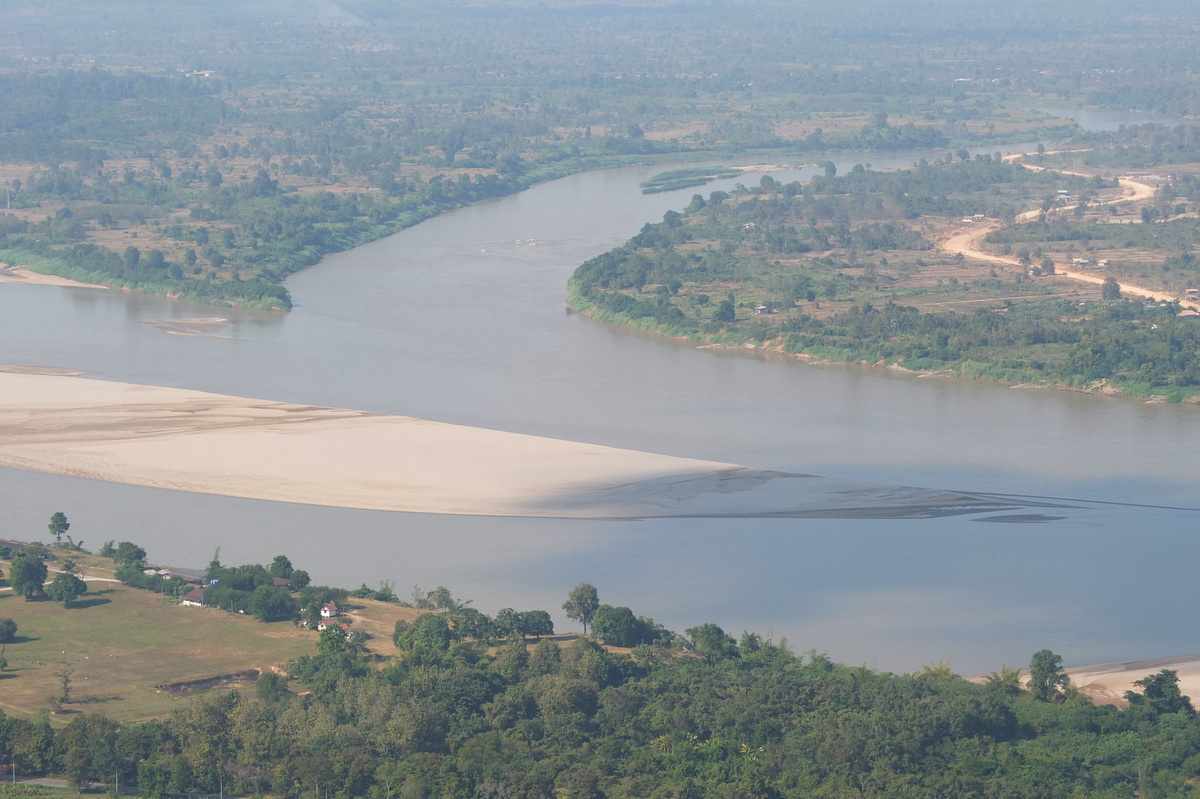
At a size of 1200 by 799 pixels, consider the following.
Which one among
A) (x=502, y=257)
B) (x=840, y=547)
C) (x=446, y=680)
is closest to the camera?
(x=446, y=680)

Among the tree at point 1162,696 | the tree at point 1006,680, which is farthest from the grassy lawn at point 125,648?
the tree at point 1162,696

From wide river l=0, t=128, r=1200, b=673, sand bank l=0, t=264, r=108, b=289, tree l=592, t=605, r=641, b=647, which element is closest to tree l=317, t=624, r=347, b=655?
wide river l=0, t=128, r=1200, b=673

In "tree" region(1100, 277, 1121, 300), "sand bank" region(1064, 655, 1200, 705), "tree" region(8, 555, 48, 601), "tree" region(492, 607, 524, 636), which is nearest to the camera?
"sand bank" region(1064, 655, 1200, 705)

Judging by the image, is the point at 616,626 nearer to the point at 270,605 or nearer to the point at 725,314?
the point at 270,605

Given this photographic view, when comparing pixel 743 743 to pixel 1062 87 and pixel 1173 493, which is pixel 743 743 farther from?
pixel 1062 87

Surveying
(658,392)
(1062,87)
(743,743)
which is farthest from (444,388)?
(1062,87)

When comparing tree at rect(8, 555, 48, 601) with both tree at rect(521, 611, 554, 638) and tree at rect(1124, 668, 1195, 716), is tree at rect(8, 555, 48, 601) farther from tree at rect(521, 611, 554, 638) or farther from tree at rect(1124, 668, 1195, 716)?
tree at rect(1124, 668, 1195, 716)

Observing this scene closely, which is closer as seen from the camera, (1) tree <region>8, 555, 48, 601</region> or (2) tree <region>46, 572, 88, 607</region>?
(2) tree <region>46, 572, 88, 607</region>
